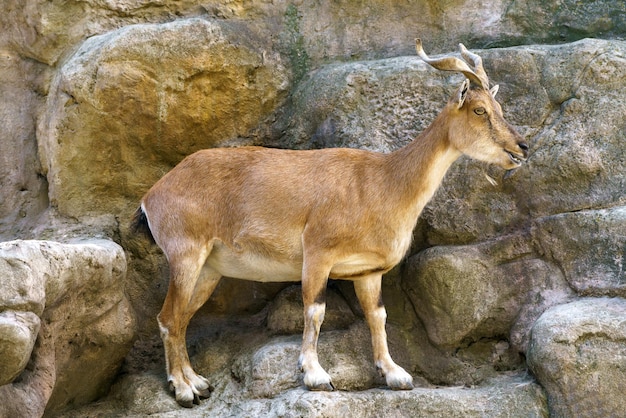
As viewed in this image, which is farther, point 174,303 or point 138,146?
point 138,146

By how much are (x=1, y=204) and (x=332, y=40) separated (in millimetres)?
3865

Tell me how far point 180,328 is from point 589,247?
3.60 meters

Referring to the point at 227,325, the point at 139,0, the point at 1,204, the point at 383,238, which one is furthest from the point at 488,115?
the point at 1,204

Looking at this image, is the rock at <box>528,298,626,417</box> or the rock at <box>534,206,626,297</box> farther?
the rock at <box>534,206,626,297</box>

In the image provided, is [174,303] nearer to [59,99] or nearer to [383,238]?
[383,238]

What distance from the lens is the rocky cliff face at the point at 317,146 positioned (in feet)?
24.0

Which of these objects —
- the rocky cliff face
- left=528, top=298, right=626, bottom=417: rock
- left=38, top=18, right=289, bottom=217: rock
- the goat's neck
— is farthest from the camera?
left=38, top=18, right=289, bottom=217: rock

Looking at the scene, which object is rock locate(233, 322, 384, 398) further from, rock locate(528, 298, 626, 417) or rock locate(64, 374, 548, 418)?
rock locate(528, 298, 626, 417)

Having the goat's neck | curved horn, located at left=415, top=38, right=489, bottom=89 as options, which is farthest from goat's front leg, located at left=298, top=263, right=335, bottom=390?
curved horn, located at left=415, top=38, right=489, bottom=89

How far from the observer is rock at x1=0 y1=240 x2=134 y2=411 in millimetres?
6285

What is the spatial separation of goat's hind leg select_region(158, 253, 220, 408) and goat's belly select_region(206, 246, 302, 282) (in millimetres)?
193

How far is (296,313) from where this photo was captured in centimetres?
853

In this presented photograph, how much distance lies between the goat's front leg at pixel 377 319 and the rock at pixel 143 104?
2.35m

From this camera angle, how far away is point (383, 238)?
7.76 m
